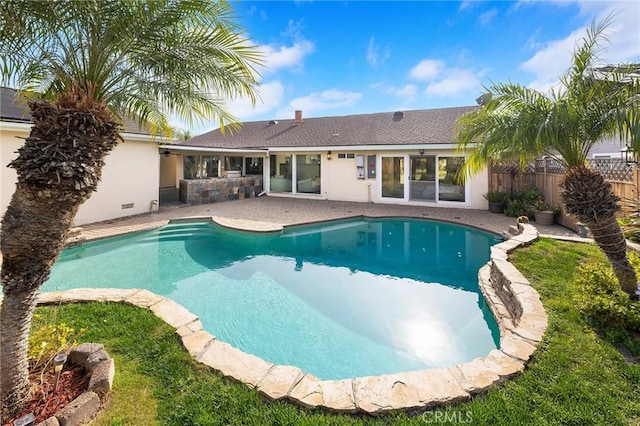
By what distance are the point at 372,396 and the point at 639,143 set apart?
4.98 meters

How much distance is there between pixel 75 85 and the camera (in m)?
3.15

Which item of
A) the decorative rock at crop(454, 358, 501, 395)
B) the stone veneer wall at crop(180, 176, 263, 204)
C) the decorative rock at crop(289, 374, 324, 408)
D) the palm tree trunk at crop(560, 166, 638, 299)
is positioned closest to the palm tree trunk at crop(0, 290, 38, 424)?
the decorative rock at crop(289, 374, 324, 408)

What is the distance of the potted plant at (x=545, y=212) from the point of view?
12.4 m

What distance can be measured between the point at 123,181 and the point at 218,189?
583cm

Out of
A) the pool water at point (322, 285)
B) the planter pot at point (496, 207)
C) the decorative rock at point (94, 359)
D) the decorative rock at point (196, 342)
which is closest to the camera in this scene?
the decorative rock at point (94, 359)

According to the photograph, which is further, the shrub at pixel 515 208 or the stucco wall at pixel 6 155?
the shrub at pixel 515 208

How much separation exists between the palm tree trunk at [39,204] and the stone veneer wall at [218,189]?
15.5m

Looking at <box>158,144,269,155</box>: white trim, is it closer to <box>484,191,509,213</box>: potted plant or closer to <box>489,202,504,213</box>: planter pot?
<box>484,191,509,213</box>: potted plant

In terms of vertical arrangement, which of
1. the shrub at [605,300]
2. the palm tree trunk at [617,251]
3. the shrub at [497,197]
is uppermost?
the shrub at [497,197]

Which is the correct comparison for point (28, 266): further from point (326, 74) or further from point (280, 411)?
point (326, 74)

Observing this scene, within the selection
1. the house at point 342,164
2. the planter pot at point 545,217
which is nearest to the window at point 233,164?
the house at point 342,164

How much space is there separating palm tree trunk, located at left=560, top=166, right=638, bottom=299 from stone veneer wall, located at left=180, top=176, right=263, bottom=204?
17.1 metres

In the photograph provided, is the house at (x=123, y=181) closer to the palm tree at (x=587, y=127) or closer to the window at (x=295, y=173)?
the window at (x=295, y=173)

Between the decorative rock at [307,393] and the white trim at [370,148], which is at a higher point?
the white trim at [370,148]
